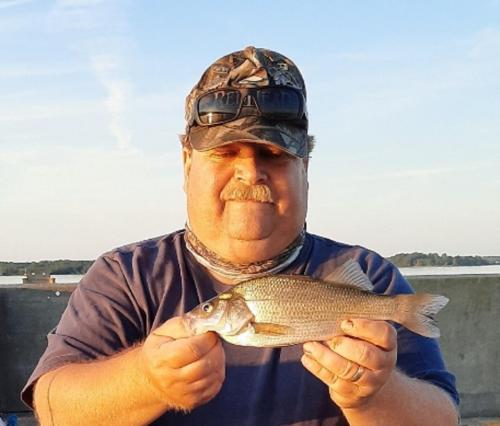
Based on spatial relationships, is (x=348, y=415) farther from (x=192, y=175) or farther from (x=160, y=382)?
(x=192, y=175)

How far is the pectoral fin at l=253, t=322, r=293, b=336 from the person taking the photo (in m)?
3.15

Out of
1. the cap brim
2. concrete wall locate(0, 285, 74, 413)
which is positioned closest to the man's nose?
the cap brim

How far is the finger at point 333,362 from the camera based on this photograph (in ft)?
9.80

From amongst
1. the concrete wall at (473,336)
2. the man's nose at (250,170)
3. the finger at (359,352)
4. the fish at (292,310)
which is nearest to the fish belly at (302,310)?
the fish at (292,310)

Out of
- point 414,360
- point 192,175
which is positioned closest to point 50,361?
point 192,175

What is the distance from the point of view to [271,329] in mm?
3158

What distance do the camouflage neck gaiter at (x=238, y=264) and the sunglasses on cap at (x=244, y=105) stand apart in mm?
590

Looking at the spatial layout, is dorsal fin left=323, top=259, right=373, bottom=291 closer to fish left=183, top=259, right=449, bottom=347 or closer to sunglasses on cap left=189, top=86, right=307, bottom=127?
fish left=183, top=259, right=449, bottom=347

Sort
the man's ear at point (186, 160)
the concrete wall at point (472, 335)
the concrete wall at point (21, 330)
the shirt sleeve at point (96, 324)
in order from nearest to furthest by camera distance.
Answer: the shirt sleeve at point (96, 324)
the man's ear at point (186, 160)
the concrete wall at point (21, 330)
the concrete wall at point (472, 335)

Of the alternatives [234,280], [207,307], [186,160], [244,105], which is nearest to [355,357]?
[207,307]

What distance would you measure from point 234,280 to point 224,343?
344 millimetres

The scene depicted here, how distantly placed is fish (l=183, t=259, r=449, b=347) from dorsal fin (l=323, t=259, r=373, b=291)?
4 centimetres

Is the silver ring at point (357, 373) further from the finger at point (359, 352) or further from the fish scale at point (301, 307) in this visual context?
the fish scale at point (301, 307)

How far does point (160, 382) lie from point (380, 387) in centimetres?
89
